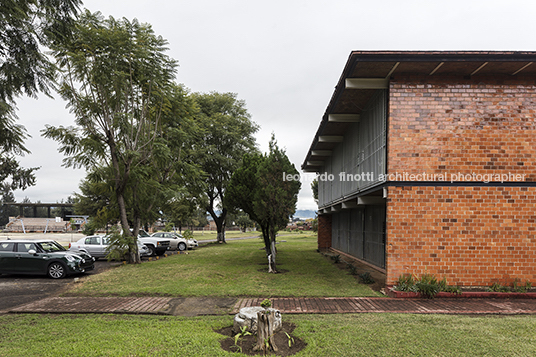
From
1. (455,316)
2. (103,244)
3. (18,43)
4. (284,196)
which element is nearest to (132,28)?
(18,43)

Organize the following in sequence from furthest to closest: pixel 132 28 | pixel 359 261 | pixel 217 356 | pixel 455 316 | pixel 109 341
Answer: pixel 359 261, pixel 132 28, pixel 455 316, pixel 109 341, pixel 217 356

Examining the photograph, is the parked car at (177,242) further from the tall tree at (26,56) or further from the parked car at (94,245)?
the tall tree at (26,56)

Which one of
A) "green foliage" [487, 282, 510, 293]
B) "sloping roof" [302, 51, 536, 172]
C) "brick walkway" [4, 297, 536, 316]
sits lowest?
"brick walkway" [4, 297, 536, 316]

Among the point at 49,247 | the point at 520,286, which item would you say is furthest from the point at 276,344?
the point at 49,247

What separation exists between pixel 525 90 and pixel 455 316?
21.7 feet

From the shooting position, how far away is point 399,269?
8.55 metres

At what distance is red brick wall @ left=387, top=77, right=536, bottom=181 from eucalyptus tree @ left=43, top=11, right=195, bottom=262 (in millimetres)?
10723

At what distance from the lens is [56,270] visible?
12078mm

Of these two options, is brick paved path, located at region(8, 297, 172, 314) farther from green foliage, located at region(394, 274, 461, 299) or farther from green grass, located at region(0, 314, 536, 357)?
green foliage, located at region(394, 274, 461, 299)

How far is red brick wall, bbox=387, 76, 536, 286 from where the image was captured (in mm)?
8555

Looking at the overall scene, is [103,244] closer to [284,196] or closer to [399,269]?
[284,196]

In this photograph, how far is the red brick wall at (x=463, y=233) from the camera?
28.0 feet

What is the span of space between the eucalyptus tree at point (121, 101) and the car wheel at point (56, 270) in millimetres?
3464

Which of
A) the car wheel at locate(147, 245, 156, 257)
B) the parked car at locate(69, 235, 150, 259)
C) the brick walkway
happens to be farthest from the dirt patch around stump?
the car wheel at locate(147, 245, 156, 257)
